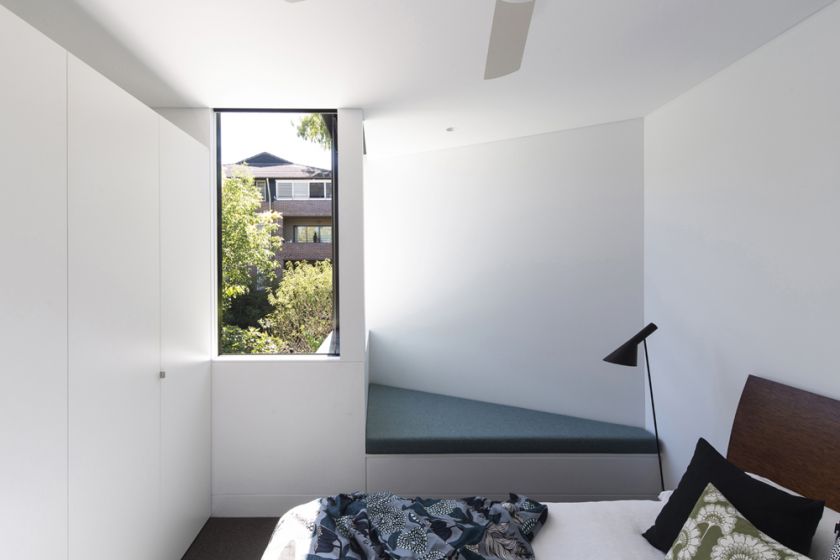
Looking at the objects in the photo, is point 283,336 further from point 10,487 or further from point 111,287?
point 10,487

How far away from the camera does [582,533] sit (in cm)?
186

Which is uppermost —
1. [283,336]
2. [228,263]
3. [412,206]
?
[412,206]

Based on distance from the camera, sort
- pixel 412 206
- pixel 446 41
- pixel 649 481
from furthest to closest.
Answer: pixel 412 206 → pixel 649 481 → pixel 446 41

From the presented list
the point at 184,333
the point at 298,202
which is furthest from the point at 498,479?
the point at 298,202

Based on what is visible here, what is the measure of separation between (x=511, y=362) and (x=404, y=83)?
226 centimetres

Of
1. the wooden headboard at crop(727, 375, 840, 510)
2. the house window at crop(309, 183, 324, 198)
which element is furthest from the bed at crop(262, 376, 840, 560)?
the house window at crop(309, 183, 324, 198)

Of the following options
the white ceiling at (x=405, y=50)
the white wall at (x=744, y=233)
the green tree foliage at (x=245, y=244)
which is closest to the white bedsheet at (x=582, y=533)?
the white wall at (x=744, y=233)

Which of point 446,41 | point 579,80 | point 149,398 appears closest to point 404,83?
point 446,41

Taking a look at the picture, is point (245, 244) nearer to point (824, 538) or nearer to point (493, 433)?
point (493, 433)

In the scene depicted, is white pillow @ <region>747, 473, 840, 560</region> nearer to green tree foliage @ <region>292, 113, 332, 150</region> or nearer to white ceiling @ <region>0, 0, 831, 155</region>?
white ceiling @ <region>0, 0, 831, 155</region>

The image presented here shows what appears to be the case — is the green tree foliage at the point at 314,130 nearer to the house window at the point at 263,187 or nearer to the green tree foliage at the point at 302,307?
the house window at the point at 263,187

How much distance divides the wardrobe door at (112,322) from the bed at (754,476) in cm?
68

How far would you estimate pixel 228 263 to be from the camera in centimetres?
312

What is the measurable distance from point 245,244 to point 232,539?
1805 millimetres
